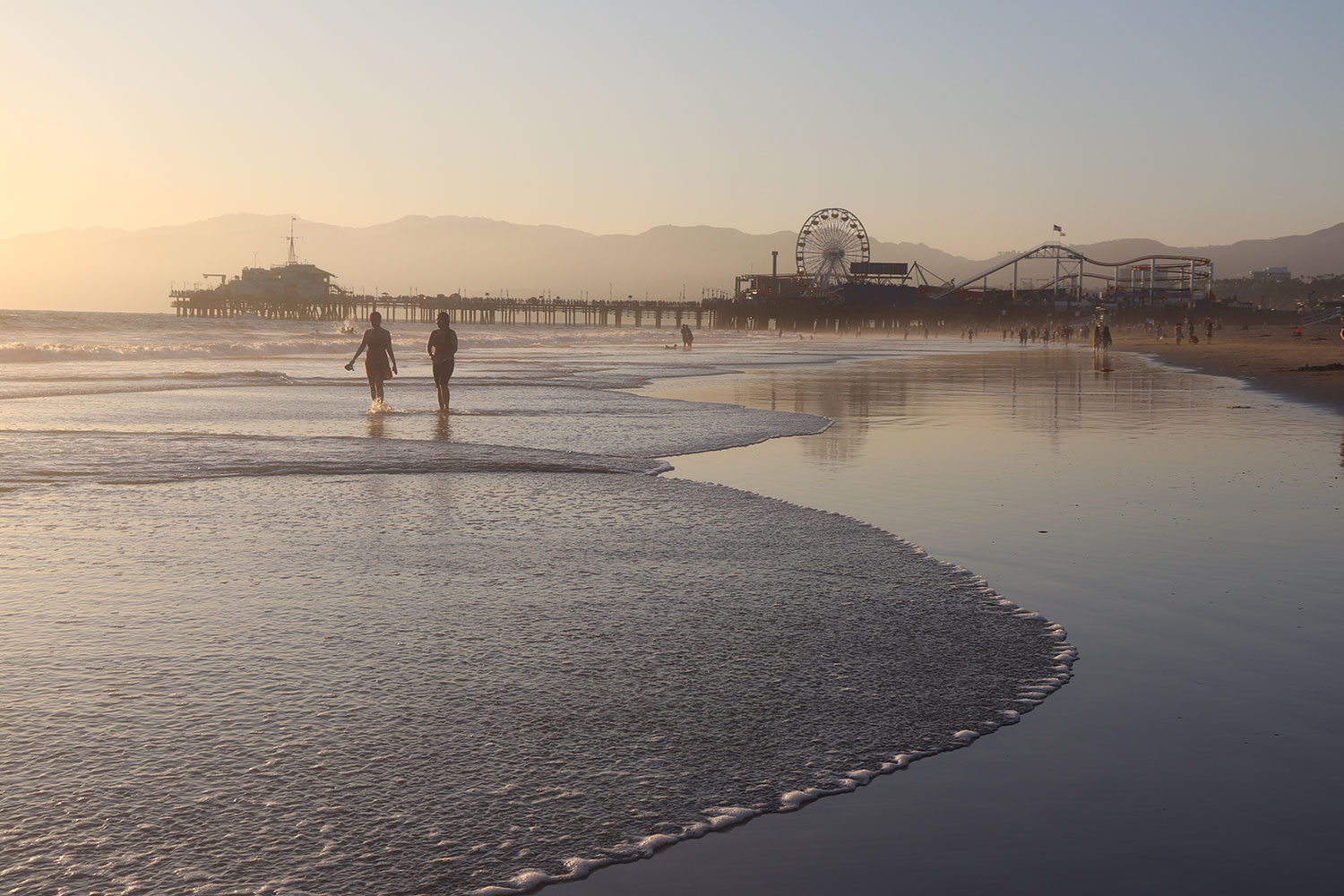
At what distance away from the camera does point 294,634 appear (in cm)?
557

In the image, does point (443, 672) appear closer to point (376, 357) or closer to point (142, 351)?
point (376, 357)

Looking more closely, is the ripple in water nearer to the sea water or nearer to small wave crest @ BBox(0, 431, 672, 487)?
the sea water

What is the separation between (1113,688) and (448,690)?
275cm

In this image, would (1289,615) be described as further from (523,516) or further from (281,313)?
(281,313)

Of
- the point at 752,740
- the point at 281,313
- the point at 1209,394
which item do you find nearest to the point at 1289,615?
the point at 752,740

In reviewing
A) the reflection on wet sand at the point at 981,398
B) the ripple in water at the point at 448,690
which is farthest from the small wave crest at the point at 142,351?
the ripple in water at the point at 448,690

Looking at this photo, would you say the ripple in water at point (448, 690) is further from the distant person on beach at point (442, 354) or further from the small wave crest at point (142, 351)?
the small wave crest at point (142, 351)

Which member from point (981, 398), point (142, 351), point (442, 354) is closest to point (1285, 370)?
point (981, 398)

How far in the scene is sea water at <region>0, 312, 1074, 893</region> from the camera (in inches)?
136

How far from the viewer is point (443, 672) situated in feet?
16.5

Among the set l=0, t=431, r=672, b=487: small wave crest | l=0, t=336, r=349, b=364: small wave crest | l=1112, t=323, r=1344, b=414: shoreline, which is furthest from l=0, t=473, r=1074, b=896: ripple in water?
l=0, t=336, r=349, b=364: small wave crest

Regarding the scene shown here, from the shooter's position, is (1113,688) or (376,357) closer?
(1113,688)

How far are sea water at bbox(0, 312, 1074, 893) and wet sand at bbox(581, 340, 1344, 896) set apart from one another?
8.7 inches

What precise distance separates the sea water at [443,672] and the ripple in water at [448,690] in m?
0.02
